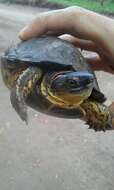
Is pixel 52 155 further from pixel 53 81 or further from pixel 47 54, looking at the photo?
pixel 53 81

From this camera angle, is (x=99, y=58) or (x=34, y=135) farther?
(x=34, y=135)

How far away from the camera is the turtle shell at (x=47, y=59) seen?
168 centimetres

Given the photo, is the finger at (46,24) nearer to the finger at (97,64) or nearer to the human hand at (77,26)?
the human hand at (77,26)

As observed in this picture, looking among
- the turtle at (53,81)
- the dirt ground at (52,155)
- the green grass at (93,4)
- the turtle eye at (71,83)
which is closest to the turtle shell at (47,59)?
the turtle at (53,81)

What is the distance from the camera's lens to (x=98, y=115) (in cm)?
183

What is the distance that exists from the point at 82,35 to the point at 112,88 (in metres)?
2.64

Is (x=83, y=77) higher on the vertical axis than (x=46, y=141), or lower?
higher

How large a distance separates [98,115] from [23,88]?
383 millimetres

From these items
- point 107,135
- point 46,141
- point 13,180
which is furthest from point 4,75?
point 107,135

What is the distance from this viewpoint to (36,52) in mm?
1760

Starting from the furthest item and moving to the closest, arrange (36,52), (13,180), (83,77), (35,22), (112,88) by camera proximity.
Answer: (112,88), (13,180), (35,22), (36,52), (83,77)

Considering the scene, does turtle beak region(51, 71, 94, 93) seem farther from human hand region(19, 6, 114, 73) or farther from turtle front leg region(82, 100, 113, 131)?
human hand region(19, 6, 114, 73)

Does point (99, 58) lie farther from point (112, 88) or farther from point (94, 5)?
point (94, 5)

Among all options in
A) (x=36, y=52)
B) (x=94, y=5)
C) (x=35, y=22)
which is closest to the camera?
(x=36, y=52)
